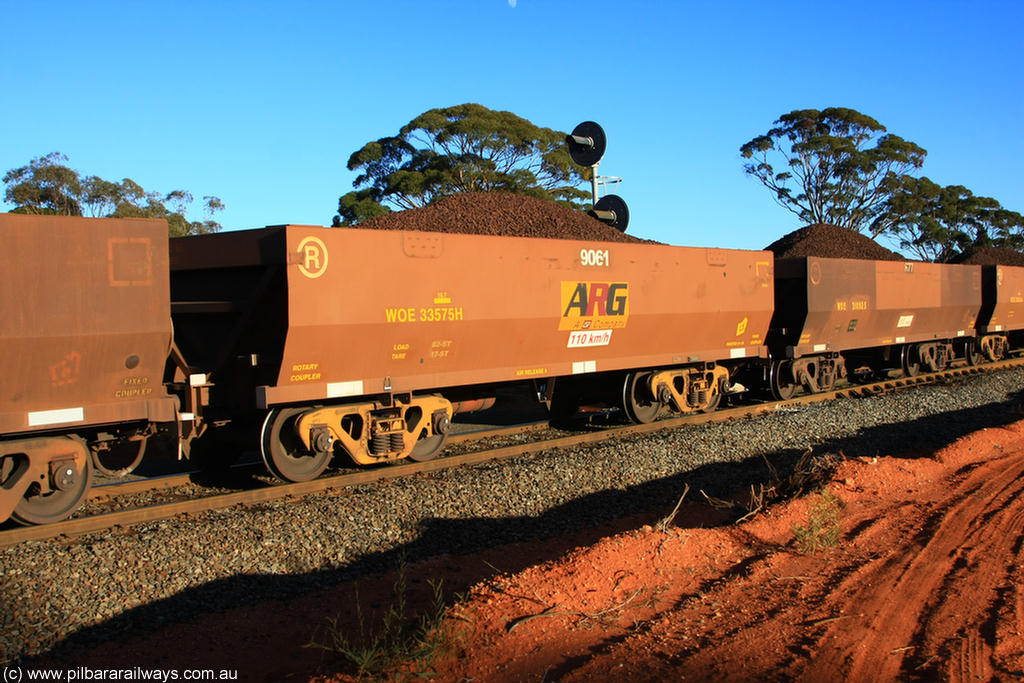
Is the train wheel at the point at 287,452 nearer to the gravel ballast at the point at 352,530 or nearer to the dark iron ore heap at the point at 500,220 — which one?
the gravel ballast at the point at 352,530

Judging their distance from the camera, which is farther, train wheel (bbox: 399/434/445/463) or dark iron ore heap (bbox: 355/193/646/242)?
dark iron ore heap (bbox: 355/193/646/242)

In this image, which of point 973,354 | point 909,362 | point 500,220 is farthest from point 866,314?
point 500,220

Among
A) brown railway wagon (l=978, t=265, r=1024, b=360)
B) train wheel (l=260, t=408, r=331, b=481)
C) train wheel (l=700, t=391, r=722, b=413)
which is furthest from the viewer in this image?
brown railway wagon (l=978, t=265, r=1024, b=360)

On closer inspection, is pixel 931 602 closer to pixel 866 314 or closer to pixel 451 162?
pixel 866 314

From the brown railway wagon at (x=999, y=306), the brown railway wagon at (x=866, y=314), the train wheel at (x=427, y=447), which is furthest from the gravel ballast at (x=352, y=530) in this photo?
the brown railway wagon at (x=999, y=306)

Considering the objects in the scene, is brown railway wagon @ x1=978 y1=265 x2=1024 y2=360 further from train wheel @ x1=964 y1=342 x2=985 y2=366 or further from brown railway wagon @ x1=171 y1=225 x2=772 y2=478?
brown railway wagon @ x1=171 y1=225 x2=772 y2=478

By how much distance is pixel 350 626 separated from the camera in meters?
5.45

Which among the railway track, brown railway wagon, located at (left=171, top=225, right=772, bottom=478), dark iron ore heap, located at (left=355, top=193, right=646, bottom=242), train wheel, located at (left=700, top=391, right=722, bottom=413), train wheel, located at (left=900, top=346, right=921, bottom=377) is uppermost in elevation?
dark iron ore heap, located at (left=355, top=193, right=646, bottom=242)

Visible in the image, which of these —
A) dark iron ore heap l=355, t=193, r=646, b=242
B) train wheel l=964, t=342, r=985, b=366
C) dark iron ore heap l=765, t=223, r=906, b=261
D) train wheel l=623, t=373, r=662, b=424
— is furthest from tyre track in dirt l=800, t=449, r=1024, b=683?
dark iron ore heap l=765, t=223, r=906, b=261

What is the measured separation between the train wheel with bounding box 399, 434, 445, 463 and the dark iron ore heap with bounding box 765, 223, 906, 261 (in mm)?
24681

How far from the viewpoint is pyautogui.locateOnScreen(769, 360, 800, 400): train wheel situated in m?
16.0

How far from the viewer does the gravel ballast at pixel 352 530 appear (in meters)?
5.68

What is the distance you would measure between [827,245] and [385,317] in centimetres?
2837

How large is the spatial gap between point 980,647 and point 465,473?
6010 millimetres
